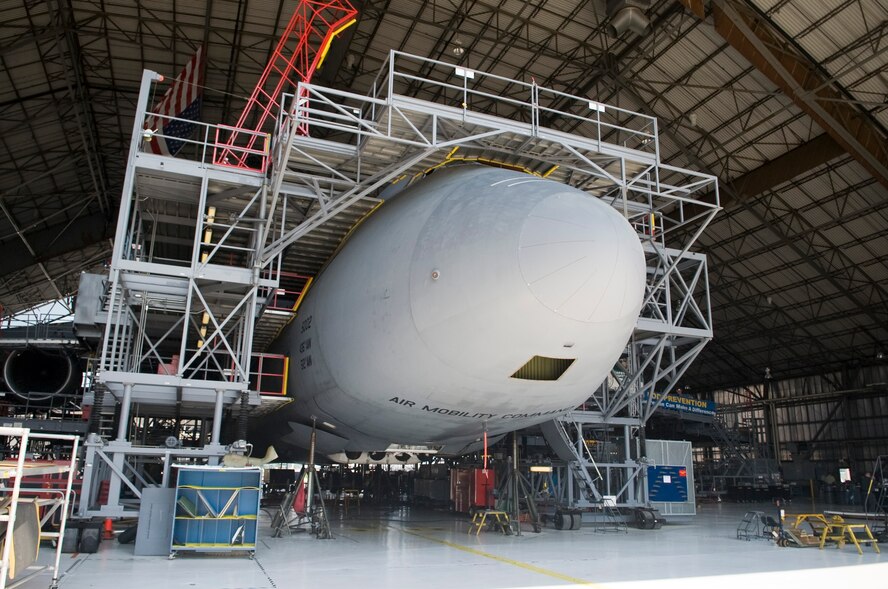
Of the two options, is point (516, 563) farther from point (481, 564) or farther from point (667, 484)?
point (667, 484)

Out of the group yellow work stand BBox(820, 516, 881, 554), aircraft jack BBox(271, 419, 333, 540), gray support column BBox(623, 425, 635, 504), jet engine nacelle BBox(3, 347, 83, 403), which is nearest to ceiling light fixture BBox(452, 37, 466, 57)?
gray support column BBox(623, 425, 635, 504)

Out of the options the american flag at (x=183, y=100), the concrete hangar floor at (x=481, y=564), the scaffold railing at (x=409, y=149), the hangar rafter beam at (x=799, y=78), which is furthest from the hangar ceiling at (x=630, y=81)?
the concrete hangar floor at (x=481, y=564)

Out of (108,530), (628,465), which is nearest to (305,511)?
(108,530)

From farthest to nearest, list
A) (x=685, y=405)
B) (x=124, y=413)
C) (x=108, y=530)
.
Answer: (x=685, y=405)
(x=108, y=530)
(x=124, y=413)

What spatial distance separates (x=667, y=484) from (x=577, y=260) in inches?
577

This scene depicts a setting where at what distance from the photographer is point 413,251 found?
11.5 metres

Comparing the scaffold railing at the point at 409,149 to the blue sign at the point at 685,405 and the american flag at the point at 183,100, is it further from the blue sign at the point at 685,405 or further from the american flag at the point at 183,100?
the blue sign at the point at 685,405

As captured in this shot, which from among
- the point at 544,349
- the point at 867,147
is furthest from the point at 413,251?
the point at 867,147

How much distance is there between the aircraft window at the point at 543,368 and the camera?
1147 cm

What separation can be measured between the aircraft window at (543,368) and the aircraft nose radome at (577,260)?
3.78 ft

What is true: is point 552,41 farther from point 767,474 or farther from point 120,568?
point 767,474

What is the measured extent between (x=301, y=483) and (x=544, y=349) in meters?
7.46

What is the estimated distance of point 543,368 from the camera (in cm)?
1164

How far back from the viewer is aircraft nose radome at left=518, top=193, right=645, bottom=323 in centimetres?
1023
